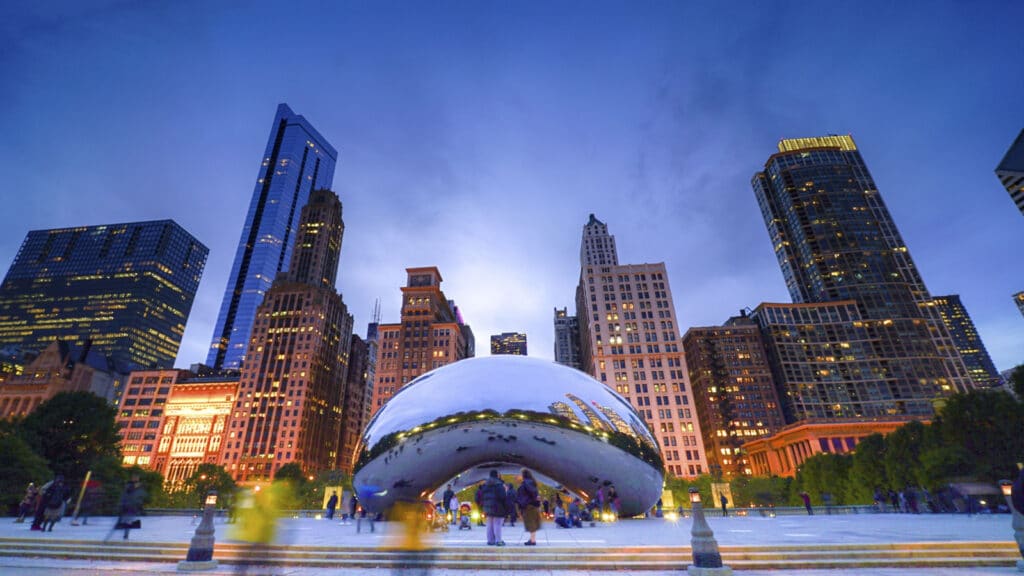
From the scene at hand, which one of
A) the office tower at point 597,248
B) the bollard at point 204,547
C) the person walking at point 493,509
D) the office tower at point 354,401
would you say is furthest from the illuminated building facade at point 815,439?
the office tower at point 354,401

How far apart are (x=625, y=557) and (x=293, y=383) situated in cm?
13929

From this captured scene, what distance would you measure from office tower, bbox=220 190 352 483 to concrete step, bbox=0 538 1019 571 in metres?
123

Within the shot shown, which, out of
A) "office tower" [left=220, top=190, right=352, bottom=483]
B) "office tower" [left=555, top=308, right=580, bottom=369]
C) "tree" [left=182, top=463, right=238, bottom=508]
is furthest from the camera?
"office tower" [left=555, top=308, right=580, bottom=369]

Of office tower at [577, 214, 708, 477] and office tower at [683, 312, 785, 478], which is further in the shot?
office tower at [683, 312, 785, 478]

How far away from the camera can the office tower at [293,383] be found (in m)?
119

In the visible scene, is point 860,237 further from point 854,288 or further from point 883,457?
point 883,457

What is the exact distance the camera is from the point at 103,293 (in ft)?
574

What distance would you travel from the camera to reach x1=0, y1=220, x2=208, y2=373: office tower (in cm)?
16675

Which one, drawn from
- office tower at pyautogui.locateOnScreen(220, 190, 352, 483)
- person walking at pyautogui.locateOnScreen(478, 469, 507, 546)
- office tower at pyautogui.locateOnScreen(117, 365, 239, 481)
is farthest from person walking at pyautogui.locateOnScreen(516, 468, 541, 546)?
office tower at pyautogui.locateOnScreen(117, 365, 239, 481)

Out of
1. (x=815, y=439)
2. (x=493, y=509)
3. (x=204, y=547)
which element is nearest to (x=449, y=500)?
(x=493, y=509)

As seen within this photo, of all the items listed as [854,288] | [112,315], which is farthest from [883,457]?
[112,315]

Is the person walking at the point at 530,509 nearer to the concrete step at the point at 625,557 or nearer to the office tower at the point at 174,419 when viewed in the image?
the concrete step at the point at 625,557

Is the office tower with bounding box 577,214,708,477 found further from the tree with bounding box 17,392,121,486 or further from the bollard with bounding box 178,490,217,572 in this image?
the bollard with bounding box 178,490,217,572

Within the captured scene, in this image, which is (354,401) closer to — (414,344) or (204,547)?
(414,344)
